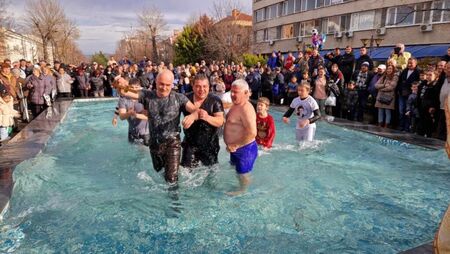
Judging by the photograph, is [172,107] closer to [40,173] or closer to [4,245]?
[4,245]

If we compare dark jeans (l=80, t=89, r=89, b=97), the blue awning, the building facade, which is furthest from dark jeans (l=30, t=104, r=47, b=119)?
the building facade

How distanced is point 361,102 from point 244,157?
665 cm

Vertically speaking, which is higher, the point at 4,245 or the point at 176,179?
the point at 176,179

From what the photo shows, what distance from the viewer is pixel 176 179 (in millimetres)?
4215

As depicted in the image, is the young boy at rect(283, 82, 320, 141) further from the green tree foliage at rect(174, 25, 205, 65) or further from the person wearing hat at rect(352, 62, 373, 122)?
the green tree foliage at rect(174, 25, 205, 65)

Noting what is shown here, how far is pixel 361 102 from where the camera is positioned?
968 cm

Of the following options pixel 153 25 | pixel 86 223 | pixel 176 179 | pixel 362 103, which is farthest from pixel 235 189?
pixel 153 25

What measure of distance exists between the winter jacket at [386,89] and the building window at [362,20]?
19911 mm

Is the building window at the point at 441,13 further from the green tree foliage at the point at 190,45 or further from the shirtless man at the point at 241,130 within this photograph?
the green tree foliage at the point at 190,45

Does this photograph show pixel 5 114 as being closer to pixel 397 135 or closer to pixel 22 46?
pixel 397 135

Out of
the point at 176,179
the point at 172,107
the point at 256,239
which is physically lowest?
the point at 256,239

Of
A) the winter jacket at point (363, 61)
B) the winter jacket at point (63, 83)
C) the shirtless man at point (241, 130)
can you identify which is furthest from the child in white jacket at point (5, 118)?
the winter jacket at point (363, 61)

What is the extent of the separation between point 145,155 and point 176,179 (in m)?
2.24

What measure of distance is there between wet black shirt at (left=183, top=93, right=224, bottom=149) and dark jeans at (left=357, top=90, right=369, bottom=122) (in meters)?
6.49
